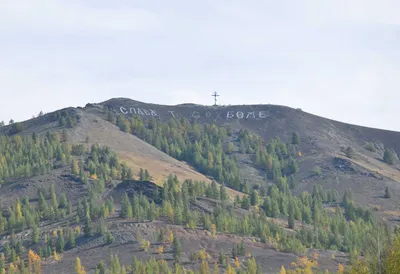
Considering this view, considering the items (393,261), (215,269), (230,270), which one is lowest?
(215,269)

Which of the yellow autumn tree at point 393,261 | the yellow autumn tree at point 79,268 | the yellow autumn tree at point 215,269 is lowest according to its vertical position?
the yellow autumn tree at point 79,268

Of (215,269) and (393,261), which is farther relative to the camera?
(215,269)

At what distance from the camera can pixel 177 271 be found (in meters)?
178

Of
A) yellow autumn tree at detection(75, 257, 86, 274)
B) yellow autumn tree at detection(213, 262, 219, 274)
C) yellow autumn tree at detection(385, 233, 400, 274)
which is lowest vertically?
yellow autumn tree at detection(75, 257, 86, 274)

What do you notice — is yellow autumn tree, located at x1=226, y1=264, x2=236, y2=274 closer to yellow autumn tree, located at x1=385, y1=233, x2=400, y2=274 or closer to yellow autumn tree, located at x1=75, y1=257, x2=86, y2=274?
yellow autumn tree, located at x1=75, y1=257, x2=86, y2=274

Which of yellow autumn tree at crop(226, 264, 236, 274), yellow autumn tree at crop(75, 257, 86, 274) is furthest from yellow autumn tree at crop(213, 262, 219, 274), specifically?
yellow autumn tree at crop(75, 257, 86, 274)

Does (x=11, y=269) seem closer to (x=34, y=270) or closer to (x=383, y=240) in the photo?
(x=34, y=270)

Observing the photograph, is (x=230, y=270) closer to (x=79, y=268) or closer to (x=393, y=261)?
(x=79, y=268)

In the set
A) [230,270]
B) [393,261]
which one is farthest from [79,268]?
[393,261]

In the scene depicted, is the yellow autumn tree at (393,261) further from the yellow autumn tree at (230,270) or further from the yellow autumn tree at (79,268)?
the yellow autumn tree at (79,268)

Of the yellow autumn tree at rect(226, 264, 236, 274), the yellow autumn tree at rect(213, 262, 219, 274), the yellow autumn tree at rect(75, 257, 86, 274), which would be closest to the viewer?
the yellow autumn tree at rect(226, 264, 236, 274)

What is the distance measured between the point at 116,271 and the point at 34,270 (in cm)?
2561

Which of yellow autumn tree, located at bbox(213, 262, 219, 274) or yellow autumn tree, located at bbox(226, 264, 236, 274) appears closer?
yellow autumn tree, located at bbox(226, 264, 236, 274)

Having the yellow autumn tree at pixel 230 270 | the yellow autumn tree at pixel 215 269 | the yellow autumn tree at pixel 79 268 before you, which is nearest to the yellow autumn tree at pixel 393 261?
the yellow autumn tree at pixel 230 270
